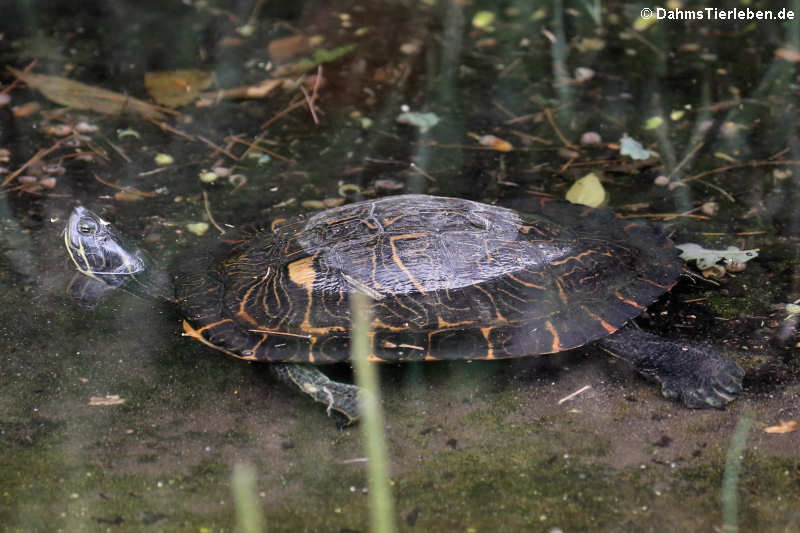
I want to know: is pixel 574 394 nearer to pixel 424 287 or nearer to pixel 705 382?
pixel 705 382

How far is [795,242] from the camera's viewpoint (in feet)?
14.7

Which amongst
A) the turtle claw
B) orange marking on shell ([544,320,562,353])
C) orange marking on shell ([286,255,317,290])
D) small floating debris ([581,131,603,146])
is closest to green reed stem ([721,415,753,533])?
the turtle claw

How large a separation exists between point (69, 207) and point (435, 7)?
159 inches

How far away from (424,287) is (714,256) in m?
1.82

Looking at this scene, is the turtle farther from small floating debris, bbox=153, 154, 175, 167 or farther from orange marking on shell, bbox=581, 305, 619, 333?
small floating debris, bbox=153, 154, 175, 167

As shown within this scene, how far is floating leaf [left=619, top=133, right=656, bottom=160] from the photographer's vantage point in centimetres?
533

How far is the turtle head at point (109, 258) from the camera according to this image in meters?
3.94

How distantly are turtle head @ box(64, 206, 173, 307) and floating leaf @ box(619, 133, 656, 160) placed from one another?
3237 mm

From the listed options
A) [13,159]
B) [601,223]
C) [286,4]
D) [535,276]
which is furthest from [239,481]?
[286,4]

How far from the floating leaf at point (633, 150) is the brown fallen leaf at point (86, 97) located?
133 inches

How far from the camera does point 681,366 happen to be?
356 centimetres

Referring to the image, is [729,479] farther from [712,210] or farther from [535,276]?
[712,210]

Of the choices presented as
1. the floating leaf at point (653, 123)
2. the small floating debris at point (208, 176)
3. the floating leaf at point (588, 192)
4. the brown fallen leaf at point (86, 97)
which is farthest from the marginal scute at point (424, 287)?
the brown fallen leaf at point (86, 97)

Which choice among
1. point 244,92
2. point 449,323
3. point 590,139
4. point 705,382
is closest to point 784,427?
point 705,382
